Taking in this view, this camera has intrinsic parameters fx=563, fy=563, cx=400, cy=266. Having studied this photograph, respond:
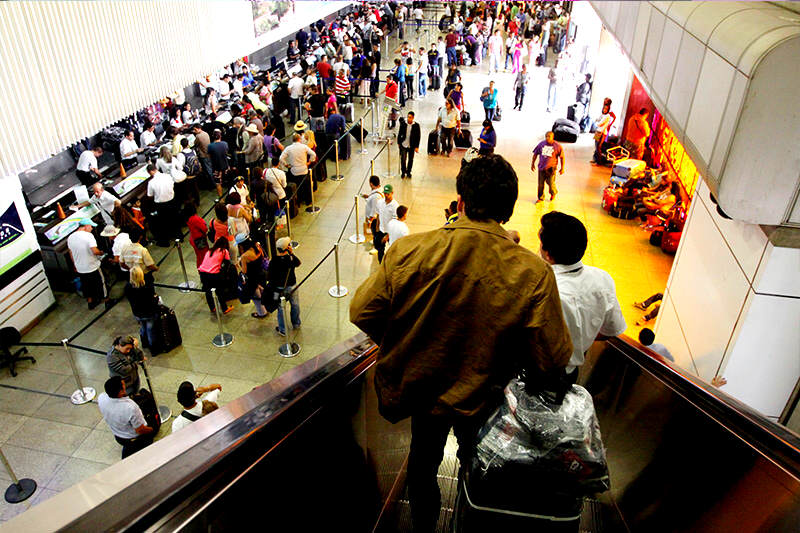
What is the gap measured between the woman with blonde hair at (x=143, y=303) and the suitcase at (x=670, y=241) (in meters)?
9.05

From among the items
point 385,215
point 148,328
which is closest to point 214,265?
point 148,328

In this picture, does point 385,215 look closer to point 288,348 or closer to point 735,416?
point 288,348

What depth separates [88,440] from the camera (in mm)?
6805

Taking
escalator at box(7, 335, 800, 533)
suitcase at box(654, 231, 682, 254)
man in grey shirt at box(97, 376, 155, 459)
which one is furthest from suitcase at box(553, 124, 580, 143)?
man in grey shirt at box(97, 376, 155, 459)

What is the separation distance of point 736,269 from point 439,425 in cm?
415

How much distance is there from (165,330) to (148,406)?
1.77 metres

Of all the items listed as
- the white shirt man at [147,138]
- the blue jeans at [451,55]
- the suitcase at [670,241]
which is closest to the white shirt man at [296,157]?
the white shirt man at [147,138]

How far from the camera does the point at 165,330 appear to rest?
808 cm

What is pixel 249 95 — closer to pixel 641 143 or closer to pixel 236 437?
pixel 641 143

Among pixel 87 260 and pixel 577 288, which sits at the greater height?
pixel 577 288

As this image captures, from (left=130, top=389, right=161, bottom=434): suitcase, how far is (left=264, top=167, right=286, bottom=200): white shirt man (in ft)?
17.7

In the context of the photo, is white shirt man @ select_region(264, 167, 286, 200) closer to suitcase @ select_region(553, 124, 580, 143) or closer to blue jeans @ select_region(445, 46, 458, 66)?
suitcase @ select_region(553, 124, 580, 143)

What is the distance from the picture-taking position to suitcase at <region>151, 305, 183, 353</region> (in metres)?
8.02

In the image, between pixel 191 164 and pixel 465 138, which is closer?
pixel 191 164
